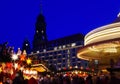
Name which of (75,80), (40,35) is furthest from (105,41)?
(40,35)

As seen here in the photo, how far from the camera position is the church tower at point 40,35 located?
14439 centimetres

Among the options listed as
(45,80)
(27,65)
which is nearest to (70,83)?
(45,80)

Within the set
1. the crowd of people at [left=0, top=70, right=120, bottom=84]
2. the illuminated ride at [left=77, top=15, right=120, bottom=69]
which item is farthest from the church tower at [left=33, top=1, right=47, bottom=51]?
the crowd of people at [left=0, top=70, right=120, bottom=84]

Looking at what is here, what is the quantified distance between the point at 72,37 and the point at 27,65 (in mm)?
101424

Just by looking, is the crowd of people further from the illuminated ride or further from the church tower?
the church tower

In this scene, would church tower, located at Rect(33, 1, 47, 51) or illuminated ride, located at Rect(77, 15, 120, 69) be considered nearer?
illuminated ride, located at Rect(77, 15, 120, 69)

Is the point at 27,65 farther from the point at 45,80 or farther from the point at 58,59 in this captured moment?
the point at 58,59

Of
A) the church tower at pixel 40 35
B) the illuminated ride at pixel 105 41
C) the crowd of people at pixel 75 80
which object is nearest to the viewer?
the crowd of people at pixel 75 80

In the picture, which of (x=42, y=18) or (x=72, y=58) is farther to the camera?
(x=42, y=18)

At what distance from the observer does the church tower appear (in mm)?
144387

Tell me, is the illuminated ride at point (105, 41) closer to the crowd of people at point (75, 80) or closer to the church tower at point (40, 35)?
the crowd of people at point (75, 80)

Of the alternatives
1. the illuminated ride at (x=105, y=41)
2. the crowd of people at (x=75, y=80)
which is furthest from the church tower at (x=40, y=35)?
the crowd of people at (x=75, y=80)

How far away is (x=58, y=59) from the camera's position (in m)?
138

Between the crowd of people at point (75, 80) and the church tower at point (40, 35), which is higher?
the church tower at point (40, 35)
